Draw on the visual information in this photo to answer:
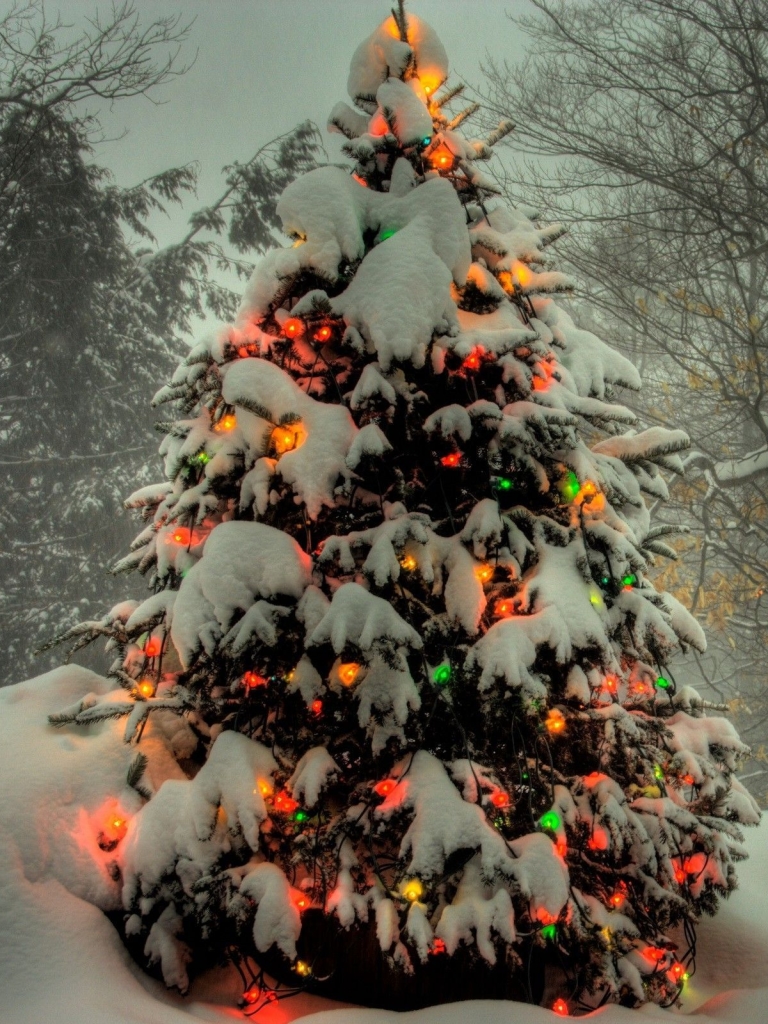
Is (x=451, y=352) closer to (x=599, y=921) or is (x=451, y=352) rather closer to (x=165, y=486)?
(x=165, y=486)

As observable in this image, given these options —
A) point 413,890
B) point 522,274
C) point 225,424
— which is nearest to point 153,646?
point 225,424

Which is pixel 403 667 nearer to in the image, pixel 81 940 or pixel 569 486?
pixel 569 486

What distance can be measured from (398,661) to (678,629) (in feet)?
4.83

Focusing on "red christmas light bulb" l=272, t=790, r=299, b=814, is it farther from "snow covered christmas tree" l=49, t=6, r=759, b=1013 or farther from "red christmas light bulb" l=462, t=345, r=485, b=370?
"red christmas light bulb" l=462, t=345, r=485, b=370

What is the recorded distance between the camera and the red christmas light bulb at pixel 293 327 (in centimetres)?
273

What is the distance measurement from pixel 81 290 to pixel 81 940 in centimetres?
1426

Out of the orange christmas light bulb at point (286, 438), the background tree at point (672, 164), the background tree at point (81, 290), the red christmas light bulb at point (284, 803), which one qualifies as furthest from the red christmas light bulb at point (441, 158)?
the background tree at point (81, 290)

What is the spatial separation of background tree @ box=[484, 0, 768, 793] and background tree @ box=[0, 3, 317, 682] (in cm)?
599

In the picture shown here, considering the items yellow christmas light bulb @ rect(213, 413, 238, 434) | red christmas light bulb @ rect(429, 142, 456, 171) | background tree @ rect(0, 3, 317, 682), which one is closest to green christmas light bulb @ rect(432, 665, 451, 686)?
yellow christmas light bulb @ rect(213, 413, 238, 434)

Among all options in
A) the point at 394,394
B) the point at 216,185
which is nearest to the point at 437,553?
the point at 394,394

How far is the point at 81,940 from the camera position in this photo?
86.6 inches

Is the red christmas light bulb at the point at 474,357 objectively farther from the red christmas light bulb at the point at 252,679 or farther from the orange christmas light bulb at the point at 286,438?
the red christmas light bulb at the point at 252,679

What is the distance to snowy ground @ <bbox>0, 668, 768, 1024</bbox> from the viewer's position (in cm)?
202

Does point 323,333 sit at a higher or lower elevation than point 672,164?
lower
